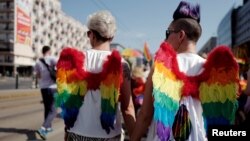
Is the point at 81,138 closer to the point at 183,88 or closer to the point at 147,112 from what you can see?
the point at 147,112

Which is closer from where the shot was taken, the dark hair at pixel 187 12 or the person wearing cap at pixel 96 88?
the dark hair at pixel 187 12

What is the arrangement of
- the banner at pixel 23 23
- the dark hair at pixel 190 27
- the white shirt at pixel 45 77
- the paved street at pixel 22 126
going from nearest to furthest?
the dark hair at pixel 190 27 < the paved street at pixel 22 126 < the white shirt at pixel 45 77 < the banner at pixel 23 23

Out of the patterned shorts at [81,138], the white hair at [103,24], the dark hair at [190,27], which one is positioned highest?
the white hair at [103,24]

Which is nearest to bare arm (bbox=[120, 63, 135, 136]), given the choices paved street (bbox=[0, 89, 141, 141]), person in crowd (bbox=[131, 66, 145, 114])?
paved street (bbox=[0, 89, 141, 141])

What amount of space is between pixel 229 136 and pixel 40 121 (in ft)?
31.0

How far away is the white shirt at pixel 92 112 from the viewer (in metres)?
3.35

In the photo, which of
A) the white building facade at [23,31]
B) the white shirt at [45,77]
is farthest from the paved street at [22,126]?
the white building facade at [23,31]

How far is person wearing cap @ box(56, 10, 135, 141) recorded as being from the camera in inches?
131

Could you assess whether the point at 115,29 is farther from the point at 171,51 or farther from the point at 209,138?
the point at 209,138

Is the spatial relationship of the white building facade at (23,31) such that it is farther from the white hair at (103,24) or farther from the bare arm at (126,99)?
the bare arm at (126,99)

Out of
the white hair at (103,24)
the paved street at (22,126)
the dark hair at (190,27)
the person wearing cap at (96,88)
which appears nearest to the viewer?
the dark hair at (190,27)

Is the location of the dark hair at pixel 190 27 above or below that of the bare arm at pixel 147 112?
above

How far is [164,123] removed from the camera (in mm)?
2705

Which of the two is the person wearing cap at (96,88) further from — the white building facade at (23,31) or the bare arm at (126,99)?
the white building facade at (23,31)
